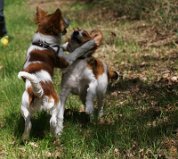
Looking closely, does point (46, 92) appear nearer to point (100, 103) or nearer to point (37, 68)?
point (37, 68)

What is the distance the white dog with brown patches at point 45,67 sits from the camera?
514 cm

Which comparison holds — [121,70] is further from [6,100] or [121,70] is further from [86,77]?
[86,77]

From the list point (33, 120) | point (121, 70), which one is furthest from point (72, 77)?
point (121, 70)

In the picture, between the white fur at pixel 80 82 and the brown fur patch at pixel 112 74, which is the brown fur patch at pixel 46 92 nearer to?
the white fur at pixel 80 82

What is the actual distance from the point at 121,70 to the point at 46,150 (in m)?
3.36

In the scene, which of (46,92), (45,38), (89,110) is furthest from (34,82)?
(89,110)

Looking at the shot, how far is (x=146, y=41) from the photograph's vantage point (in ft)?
34.0

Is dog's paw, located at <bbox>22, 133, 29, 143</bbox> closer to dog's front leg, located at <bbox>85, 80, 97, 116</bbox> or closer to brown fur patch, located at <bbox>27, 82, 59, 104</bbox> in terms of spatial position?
brown fur patch, located at <bbox>27, 82, 59, 104</bbox>

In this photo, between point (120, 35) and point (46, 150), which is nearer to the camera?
Answer: point (46, 150)

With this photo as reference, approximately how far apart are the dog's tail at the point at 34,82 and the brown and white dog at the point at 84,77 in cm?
58

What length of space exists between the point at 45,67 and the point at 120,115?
122 cm

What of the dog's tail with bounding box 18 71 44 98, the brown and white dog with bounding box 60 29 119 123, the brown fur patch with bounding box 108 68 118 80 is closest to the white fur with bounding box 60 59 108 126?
the brown and white dog with bounding box 60 29 119 123

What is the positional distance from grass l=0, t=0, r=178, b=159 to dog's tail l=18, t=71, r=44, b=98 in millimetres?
591

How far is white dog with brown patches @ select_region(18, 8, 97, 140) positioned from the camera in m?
5.14
